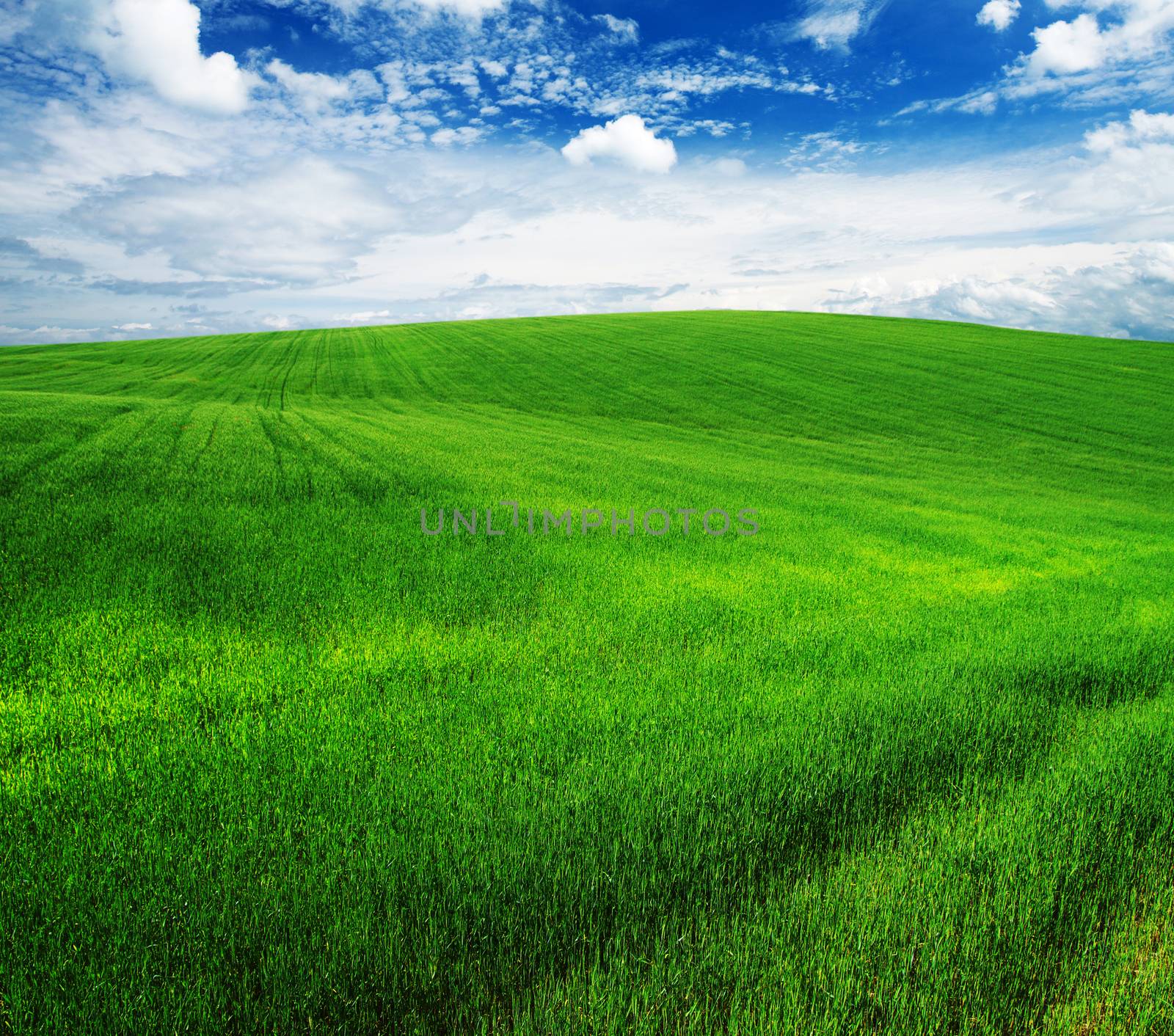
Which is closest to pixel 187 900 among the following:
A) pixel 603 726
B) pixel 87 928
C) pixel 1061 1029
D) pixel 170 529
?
pixel 87 928

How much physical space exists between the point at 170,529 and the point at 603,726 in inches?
289

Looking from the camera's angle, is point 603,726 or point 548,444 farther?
point 548,444

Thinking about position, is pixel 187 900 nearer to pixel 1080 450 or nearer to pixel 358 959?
pixel 358 959

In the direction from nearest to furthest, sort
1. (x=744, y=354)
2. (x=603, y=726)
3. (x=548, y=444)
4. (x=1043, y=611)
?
(x=603, y=726)
(x=1043, y=611)
(x=548, y=444)
(x=744, y=354)

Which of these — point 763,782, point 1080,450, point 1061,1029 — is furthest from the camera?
point 1080,450

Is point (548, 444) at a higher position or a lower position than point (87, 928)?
higher

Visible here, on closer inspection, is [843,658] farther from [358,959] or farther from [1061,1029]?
[358,959]

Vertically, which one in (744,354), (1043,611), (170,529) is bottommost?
(1043,611)

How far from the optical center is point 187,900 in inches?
131

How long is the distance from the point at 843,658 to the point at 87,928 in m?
6.36

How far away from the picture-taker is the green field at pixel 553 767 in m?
3.01

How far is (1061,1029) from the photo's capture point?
9.45 feet

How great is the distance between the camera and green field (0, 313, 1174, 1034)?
3014mm

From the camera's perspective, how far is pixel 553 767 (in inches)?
183
